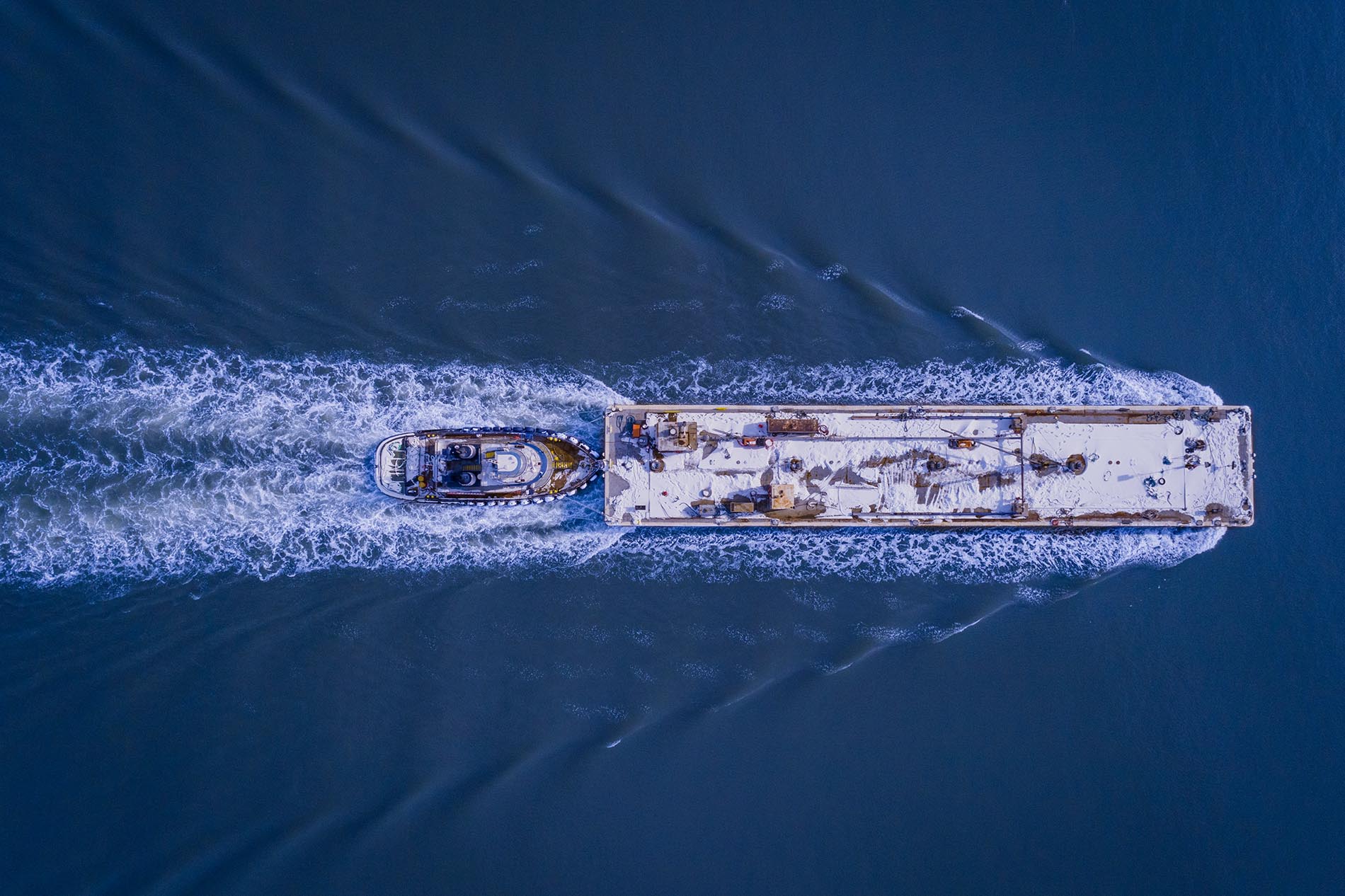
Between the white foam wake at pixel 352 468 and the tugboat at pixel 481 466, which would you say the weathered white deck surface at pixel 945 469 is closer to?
the white foam wake at pixel 352 468

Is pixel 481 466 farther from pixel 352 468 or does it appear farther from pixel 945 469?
pixel 945 469

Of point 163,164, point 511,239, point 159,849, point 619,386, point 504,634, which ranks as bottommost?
point 159,849

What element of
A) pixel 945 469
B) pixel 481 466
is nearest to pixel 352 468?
pixel 481 466

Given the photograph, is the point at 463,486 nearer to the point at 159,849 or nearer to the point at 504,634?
the point at 504,634

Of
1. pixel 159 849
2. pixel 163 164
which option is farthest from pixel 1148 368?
pixel 159 849

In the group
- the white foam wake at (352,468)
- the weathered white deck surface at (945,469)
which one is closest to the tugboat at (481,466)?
the white foam wake at (352,468)
